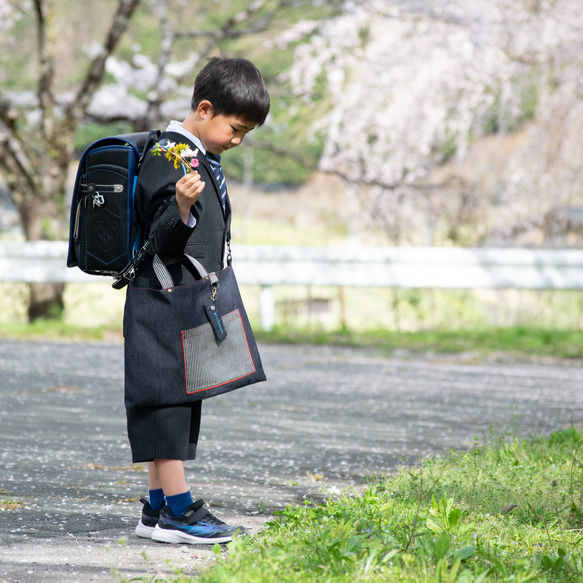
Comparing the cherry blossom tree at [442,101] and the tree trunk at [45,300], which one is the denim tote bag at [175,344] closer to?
the tree trunk at [45,300]

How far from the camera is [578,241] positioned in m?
12.1

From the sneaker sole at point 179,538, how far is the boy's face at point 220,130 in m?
1.18

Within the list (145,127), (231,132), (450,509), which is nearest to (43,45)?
(145,127)

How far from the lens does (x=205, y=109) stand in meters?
2.58

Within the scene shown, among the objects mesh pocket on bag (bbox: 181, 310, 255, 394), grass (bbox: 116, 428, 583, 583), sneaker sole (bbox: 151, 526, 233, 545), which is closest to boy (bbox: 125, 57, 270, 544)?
sneaker sole (bbox: 151, 526, 233, 545)

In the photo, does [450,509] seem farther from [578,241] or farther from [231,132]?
[578,241]

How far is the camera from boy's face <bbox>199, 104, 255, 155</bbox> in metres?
2.56

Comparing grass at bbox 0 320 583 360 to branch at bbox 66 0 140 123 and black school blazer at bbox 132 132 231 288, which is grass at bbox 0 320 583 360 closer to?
branch at bbox 66 0 140 123

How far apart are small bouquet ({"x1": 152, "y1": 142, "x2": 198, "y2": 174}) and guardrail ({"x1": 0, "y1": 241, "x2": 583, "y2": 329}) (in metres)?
6.01

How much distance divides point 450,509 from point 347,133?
14.6 m

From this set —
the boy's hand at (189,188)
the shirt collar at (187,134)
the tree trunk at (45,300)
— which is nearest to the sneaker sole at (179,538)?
the boy's hand at (189,188)

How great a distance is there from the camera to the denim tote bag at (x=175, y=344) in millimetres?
2482

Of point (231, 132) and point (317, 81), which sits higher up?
point (317, 81)

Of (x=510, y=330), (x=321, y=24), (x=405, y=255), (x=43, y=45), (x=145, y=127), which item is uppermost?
(x=321, y=24)
